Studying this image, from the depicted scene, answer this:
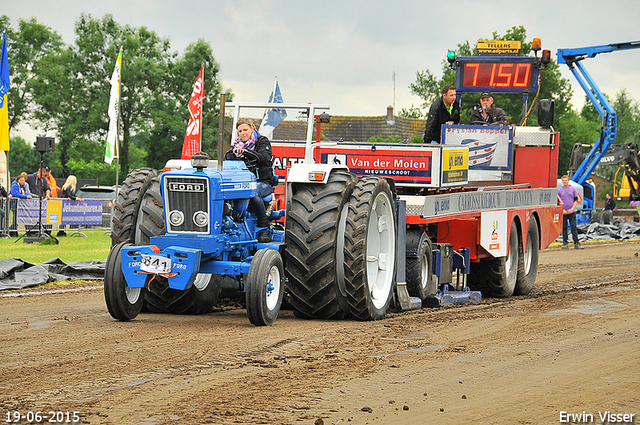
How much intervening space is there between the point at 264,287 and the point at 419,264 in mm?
2744

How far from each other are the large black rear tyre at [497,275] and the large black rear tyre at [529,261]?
4.2 inches

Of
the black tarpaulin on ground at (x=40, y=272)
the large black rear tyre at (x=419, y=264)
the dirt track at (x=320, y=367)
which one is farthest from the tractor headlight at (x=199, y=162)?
the black tarpaulin on ground at (x=40, y=272)

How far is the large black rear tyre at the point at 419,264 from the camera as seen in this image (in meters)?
9.80

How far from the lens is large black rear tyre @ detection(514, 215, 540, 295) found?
12.8 m

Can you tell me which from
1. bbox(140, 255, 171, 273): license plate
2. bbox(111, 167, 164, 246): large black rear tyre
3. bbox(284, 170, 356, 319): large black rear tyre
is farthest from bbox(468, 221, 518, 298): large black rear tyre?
bbox(140, 255, 171, 273): license plate

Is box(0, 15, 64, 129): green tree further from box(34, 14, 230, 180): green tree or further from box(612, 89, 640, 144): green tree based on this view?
box(612, 89, 640, 144): green tree

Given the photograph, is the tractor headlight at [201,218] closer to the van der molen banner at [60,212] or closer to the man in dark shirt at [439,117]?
the man in dark shirt at [439,117]

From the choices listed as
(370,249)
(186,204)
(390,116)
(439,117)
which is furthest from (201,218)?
(390,116)

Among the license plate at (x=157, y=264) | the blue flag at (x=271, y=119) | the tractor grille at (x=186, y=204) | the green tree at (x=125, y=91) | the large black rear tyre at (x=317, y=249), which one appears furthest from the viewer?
the green tree at (x=125, y=91)

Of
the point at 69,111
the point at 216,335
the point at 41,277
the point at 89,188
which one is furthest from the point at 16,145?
the point at 216,335

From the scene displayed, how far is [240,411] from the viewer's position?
15.7 feet

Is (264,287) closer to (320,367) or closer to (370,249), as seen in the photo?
(320,367)

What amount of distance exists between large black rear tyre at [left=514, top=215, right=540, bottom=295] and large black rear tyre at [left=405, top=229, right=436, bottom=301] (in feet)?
9.69

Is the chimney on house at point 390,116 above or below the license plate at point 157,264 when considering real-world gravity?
above
